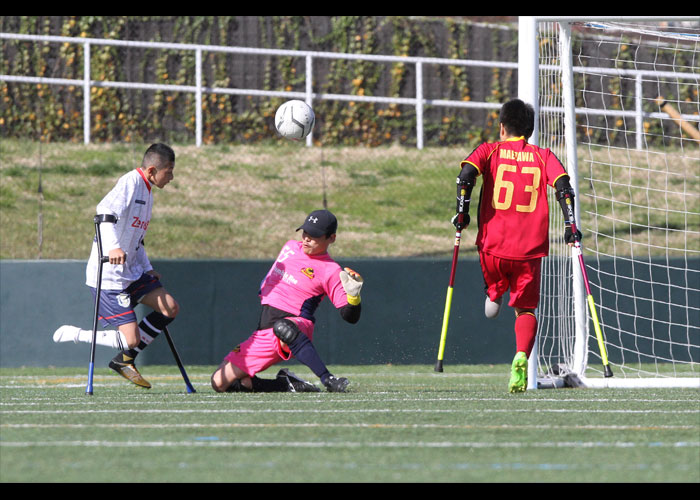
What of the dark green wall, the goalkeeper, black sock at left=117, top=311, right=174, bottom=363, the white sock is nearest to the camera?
the goalkeeper

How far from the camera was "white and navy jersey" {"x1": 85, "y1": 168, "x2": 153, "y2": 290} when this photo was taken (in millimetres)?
8203

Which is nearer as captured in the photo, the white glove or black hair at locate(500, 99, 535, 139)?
the white glove

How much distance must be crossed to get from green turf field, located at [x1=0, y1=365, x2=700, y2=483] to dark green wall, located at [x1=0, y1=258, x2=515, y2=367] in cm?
400

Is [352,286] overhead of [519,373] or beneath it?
overhead

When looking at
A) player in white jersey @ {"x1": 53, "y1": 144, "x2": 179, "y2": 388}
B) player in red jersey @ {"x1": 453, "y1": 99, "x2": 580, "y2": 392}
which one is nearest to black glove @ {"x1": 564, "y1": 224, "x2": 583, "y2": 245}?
player in red jersey @ {"x1": 453, "y1": 99, "x2": 580, "y2": 392}

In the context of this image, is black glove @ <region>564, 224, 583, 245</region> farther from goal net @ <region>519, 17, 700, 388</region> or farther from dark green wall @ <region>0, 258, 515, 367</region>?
dark green wall @ <region>0, 258, 515, 367</region>

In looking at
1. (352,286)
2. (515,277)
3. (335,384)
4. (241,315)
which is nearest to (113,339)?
(335,384)

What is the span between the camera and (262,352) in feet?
26.0

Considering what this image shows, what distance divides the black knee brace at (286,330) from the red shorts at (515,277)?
53.2 inches

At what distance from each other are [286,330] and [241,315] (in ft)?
13.8

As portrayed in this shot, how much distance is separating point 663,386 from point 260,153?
9.57 m

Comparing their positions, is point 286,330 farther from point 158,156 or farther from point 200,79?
point 200,79
